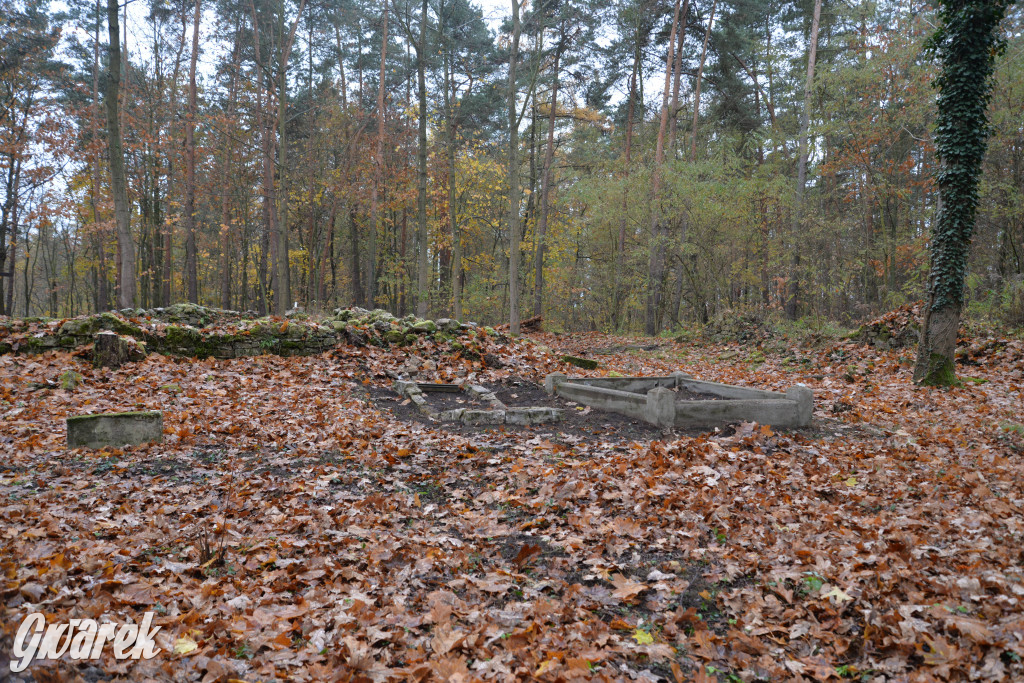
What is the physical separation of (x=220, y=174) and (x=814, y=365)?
2177cm

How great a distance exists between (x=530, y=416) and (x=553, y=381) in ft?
7.27

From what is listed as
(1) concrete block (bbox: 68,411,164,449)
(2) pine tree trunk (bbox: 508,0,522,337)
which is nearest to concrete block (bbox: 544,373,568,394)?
(2) pine tree trunk (bbox: 508,0,522,337)

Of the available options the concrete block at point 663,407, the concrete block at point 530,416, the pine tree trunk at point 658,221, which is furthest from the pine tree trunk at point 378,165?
the concrete block at point 663,407

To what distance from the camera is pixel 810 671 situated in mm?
2348

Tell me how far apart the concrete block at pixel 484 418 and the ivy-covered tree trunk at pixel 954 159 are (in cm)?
674

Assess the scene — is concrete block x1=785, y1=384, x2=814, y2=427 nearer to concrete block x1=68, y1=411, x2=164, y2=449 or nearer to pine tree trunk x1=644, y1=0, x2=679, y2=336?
concrete block x1=68, y1=411, x2=164, y2=449

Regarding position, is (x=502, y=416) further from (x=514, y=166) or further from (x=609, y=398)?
(x=514, y=166)

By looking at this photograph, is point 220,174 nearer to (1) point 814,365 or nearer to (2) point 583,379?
(2) point 583,379

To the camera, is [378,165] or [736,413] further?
[378,165]

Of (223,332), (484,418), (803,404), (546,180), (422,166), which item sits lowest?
(484,418)

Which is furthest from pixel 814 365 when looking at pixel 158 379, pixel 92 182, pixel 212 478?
pixel 92 182

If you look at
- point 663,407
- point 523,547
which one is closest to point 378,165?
point 663,407

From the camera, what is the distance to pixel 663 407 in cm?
666

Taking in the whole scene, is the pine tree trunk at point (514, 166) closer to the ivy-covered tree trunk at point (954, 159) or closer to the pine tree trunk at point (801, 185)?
the pine tree trunk at point (801, 185)
